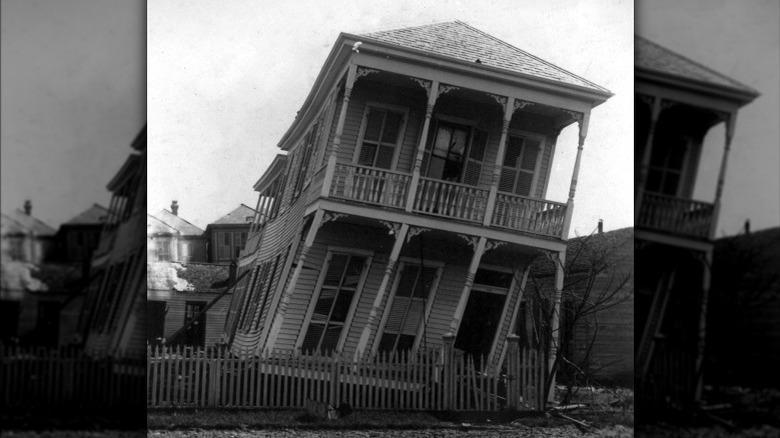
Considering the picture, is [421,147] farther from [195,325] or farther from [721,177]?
[721,177]

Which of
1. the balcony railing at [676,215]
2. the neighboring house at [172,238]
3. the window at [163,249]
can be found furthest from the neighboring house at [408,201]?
the balcony railing at [676,215]

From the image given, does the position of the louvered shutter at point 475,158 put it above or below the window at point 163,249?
above

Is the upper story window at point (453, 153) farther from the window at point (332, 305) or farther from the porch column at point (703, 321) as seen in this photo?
the porch column at point (703, 321)

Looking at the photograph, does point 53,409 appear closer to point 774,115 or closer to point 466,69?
point 466,69

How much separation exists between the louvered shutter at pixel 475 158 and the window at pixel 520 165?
0.82 ft

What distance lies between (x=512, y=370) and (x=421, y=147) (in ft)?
8.02

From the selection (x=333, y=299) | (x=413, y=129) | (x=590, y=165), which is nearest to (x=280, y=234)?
(x=333, y=299)

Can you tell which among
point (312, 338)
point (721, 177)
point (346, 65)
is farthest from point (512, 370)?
point (346, 65)

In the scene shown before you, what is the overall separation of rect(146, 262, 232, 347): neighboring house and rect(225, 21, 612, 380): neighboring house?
7.8 inches

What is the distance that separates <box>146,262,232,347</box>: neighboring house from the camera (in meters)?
8.48

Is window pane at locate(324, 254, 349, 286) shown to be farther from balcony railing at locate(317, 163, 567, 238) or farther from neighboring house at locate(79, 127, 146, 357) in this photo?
neighboring house at locate(79, 127, 146, 357)

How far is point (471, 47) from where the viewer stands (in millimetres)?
8891

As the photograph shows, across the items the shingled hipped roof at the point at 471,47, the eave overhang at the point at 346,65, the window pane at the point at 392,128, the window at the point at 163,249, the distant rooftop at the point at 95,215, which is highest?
the shingled hipped roof at the point at 471,47

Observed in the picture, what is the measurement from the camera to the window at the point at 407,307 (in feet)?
28.8
